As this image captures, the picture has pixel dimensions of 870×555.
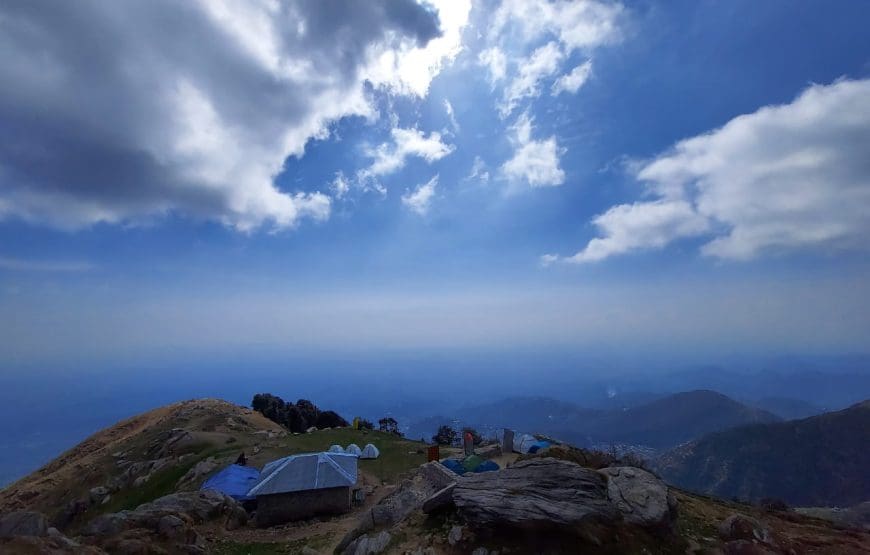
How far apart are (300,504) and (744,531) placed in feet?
67.9

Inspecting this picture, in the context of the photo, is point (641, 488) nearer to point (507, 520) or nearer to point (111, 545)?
point (507, 520)

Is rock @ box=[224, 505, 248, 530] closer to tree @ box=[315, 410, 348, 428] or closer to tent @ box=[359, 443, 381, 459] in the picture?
tent @ box=[359, 443, 381, 459]

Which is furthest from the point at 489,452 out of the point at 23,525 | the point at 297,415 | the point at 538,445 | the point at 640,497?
the point at 297,415

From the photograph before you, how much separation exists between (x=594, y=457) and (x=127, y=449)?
4578 cm

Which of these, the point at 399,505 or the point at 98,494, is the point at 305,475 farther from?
the point at 98,494

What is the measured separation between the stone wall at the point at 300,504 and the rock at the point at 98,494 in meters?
20.1

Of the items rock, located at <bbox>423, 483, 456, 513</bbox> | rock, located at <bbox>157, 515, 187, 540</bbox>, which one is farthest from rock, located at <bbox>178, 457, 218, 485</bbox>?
rock, located at <bbox>423, 483, 456, 513</bbox>

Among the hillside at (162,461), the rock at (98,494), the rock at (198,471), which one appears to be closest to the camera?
the rock at (198,471)

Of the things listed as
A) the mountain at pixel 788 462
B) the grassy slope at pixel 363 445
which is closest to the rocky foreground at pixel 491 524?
the grassy slope at pixel 363 445

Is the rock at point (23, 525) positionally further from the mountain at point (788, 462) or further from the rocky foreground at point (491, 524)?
the mountain at point (788, 462)

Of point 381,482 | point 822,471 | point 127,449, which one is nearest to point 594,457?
point 381,482

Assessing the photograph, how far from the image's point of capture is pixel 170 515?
1903cm

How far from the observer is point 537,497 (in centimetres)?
1548

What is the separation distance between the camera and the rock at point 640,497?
49.9 ft
